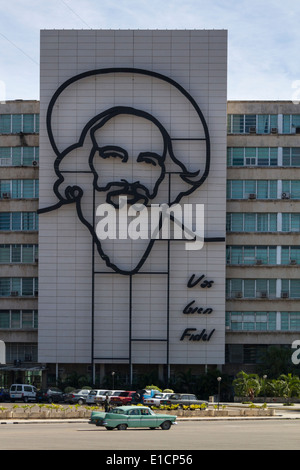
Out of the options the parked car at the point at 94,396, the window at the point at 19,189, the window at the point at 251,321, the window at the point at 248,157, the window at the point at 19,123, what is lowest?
the parked car at the point at 94,396

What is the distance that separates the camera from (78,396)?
78.1 metres

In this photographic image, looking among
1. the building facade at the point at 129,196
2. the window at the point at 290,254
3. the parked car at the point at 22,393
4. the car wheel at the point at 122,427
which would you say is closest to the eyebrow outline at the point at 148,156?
the building facade at the point at 129,196

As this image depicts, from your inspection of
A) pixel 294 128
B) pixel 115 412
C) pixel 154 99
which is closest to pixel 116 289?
pixel 154 99

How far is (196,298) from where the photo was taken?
90.3 meters

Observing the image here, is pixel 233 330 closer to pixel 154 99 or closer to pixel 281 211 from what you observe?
pixel 281 211

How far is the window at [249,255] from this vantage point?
9500 centimetres

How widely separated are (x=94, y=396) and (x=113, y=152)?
24.9m

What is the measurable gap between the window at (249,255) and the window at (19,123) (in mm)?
23158

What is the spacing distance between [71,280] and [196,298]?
12.0 m

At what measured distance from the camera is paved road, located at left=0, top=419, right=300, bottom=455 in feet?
131

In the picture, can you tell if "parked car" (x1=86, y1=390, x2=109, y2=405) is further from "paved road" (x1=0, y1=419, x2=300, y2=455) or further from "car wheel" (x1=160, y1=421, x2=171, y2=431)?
"car wheel" (x1=160, y1=421, x2=171, y2=431)

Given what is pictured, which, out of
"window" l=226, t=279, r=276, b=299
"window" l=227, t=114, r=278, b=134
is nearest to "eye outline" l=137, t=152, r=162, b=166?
"window" l=227, t=114, r=278, b=134

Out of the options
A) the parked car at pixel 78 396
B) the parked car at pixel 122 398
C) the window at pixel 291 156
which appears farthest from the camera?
the window at pixel 291 156

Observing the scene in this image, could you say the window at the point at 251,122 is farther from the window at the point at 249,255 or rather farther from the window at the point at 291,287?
the window at the point at 291,287
